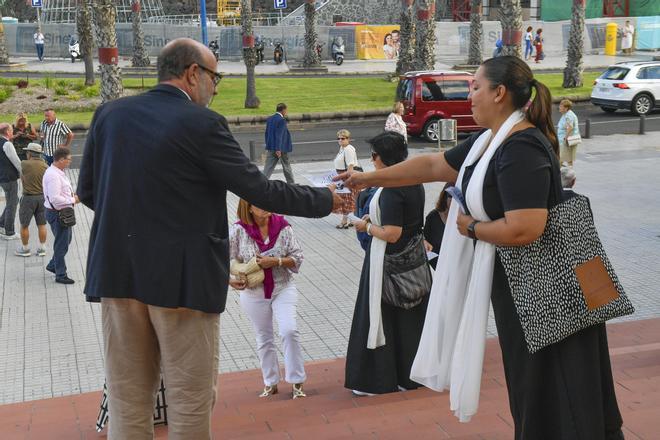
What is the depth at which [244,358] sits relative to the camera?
7.83 meters

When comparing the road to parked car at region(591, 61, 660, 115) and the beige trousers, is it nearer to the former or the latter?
parked car at region(591, 61, 660, 115)

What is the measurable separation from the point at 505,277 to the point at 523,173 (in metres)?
0.47

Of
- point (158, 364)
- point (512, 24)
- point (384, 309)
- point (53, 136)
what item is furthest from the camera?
point (512, 24)

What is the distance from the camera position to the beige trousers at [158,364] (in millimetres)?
3467

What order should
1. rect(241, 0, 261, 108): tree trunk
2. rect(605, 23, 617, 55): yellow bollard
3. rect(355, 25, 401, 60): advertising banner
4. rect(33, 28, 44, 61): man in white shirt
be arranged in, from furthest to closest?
rect(605, 23, 617, 55): yellow bollard, rect(355, 25, 401, 60): advertising banner, rect(33, 28, 44, 61): man in white shirt, rect(241, 0, 261, 108): tree trunk

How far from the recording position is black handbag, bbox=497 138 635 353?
11.1 ft

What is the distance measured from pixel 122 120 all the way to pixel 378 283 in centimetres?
296

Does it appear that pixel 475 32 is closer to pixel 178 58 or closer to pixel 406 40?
pixel 406 40

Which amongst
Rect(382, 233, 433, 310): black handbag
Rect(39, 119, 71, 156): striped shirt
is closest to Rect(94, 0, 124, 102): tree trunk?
Rect(39, 119, 71, 156): striped shirt

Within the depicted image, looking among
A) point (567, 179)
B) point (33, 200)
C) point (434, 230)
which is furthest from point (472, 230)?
point (33, 200)

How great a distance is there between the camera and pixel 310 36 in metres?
38.3

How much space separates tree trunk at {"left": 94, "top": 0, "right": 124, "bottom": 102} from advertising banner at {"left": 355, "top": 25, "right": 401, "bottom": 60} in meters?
26.9

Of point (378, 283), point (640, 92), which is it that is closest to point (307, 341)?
point (378, 283)

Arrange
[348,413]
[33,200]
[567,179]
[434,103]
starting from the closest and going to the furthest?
[348,413]
[567,179]
[33,200]
[434,103]
